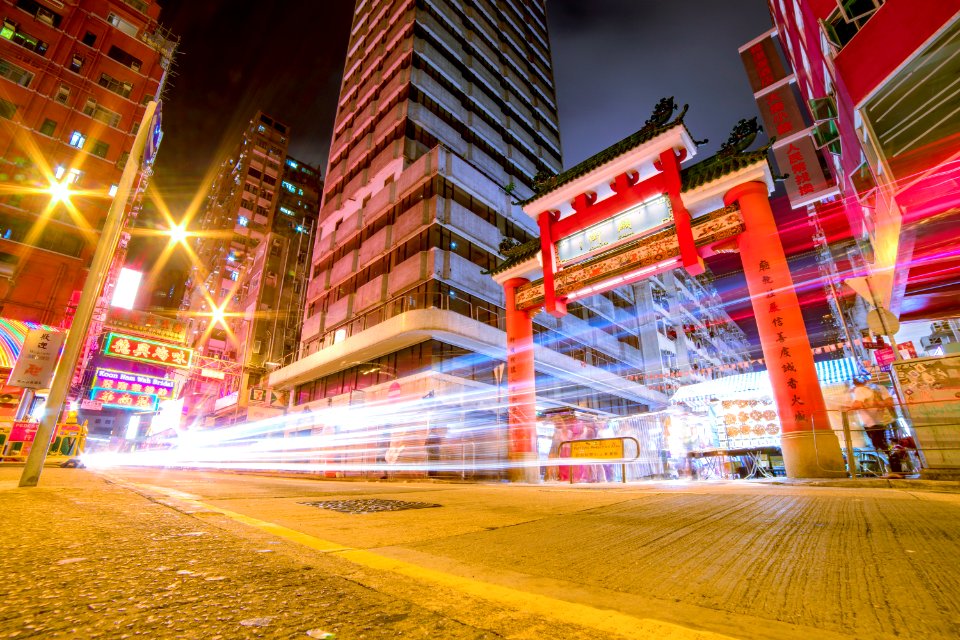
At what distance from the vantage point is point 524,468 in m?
12.2

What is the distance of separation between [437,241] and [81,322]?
14.8 metres

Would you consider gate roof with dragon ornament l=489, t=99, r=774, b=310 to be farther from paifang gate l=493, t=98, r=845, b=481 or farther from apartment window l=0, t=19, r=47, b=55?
apartment window l=0, t=19, r=47, b=55

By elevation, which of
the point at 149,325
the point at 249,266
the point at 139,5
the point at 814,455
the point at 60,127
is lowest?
the point at 814,455

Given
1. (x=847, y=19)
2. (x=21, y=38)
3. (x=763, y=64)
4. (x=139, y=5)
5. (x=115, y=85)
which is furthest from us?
(x=139, y=5)

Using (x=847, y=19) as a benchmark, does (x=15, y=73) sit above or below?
above

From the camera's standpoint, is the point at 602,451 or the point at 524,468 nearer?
the point at 602,451

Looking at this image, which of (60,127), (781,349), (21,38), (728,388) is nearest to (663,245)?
(781,349)

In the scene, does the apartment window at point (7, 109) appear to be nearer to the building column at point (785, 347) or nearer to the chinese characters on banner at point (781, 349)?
the building column at point (785, 347)

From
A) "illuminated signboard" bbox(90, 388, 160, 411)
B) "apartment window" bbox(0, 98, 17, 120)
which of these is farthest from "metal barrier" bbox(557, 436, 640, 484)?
"apartment window" bbox(0, 98, 17, 120)

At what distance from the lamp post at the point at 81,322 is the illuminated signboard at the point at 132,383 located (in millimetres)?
19617

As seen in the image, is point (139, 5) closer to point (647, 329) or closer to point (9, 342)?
point (9, 342)

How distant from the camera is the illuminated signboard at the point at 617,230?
468 inches

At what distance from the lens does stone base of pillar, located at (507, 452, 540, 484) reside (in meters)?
12.1

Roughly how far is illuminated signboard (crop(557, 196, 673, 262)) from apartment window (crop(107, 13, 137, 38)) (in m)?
36.0
